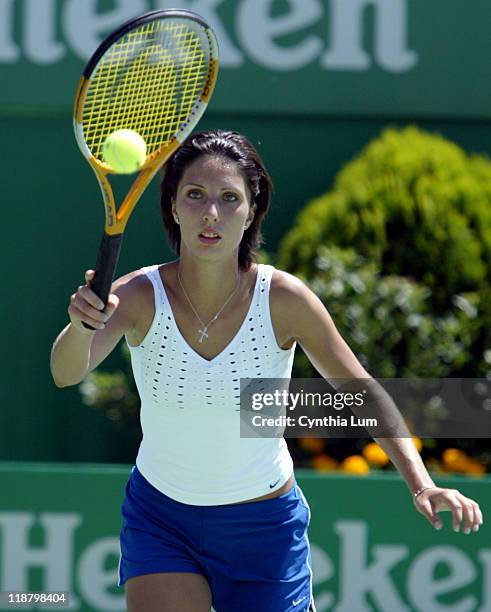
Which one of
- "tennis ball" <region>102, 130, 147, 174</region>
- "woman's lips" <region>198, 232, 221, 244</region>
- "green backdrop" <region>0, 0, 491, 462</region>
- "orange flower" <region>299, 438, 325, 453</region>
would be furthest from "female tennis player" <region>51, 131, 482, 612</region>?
"green backdrop" <region>0, 0, 491, 462</region>

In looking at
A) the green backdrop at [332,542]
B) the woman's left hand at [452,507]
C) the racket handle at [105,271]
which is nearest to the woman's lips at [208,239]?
the racket handle at [105,271]

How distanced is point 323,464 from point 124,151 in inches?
106

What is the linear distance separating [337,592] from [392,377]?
0.94 metres

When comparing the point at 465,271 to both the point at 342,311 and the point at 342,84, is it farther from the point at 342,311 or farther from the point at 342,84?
the point at 342,84

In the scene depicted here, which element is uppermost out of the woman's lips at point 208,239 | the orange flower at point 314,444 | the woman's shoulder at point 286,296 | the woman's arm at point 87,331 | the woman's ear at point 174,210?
the woman's ear at point 174,210

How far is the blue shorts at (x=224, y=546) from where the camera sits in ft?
9.82

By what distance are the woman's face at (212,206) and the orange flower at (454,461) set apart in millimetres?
2396

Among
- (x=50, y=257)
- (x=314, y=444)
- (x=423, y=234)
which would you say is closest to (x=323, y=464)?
(x=314, y=444)

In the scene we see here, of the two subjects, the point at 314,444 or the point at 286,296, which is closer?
the point at 286,296

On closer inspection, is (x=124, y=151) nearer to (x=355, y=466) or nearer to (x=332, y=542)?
(x=332, y=542)

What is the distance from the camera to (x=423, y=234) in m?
5.28

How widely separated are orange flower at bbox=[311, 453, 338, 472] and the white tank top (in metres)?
2.07

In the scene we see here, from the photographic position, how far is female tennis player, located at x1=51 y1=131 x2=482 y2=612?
9.77 feet

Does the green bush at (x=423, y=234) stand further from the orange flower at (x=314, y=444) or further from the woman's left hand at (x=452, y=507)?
the woman's left hand at (x=452, y=507)
